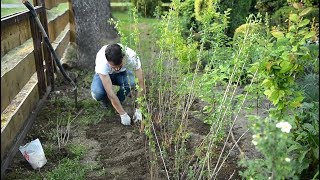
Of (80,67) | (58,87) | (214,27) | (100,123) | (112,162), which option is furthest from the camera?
(80,67)

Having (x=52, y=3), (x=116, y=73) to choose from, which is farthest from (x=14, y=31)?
(x=52, y=3)

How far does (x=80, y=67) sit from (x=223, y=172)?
3804mm

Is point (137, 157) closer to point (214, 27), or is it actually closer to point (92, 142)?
point (92, 142)

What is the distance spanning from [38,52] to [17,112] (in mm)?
1123

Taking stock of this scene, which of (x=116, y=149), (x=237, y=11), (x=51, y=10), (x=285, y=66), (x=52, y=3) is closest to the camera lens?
(x=285, y=66)

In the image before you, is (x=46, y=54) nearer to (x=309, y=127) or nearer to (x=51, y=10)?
(x=51, y=10)

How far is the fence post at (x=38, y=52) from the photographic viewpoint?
4.30 m

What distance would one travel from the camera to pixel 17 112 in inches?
138

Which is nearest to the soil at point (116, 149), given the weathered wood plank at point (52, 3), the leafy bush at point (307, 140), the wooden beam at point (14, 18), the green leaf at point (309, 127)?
the leafy bush at point (307, 140)

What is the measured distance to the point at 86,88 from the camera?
5.62 m

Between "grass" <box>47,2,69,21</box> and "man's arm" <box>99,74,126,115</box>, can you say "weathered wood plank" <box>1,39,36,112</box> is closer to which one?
"man's arm" <box>99,74,126,115</box>

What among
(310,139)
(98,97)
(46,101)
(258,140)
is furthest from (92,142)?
(258,140)

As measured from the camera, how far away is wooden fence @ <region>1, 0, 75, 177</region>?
318 centimetres

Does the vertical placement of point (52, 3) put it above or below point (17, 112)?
Answer: above
